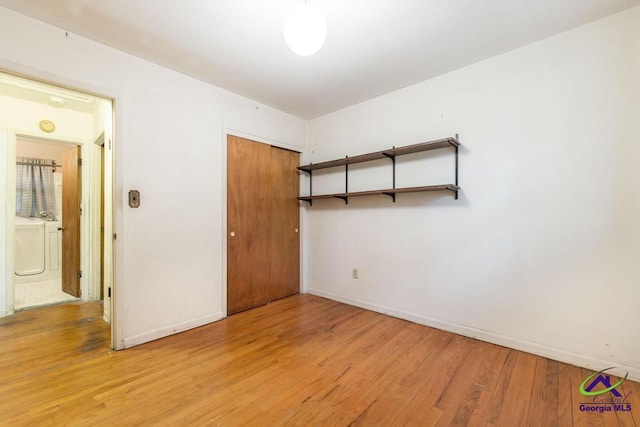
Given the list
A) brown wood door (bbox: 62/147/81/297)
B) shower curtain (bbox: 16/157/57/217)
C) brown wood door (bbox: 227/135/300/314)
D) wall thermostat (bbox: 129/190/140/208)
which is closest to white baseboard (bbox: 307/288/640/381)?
brown wood door (bbox: 227/135/300/314)

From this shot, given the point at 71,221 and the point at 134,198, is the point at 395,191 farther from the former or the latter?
the point at 71,221

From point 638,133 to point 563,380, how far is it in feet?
5.68

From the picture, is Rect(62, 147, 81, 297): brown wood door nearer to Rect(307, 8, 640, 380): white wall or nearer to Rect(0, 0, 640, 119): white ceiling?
Rect(0, 0, 640, 119): white ceiling

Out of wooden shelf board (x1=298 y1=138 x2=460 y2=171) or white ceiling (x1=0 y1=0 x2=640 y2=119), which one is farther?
wooden shelf board (x1=298 y1=138 x2=460 y2=171)

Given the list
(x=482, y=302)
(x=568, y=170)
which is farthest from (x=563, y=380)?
(x=568, y=170)

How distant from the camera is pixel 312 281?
3.77 meters

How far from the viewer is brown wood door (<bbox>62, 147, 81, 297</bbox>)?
11.4 ft

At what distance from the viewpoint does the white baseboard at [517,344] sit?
183 centimetres

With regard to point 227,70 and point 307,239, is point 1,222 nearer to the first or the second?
point 227,70

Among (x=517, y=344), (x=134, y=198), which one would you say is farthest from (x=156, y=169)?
(x=517, y=344)

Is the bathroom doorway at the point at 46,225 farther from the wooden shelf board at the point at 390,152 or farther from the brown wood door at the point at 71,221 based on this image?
the wooden shelf board at the point at 390,152

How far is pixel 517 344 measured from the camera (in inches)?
86.1

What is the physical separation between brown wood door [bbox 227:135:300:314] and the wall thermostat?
2.85 ft

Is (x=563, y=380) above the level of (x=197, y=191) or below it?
below
